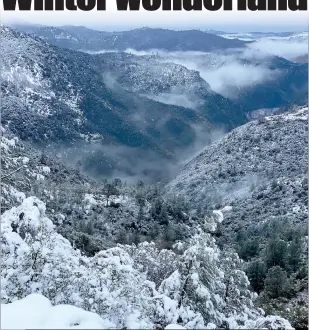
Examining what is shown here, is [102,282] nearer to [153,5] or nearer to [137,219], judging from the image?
[153,5]

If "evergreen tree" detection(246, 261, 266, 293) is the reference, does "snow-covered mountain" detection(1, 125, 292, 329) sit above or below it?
above

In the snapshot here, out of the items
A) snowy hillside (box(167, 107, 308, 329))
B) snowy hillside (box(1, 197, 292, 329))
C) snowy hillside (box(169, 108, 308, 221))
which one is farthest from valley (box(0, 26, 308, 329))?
snowy hillside (box(169, 108, 308, 221))

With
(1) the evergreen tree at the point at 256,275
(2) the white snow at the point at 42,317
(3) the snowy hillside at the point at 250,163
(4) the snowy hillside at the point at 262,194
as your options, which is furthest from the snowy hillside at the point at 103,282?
(3) the snowy hillside at the point at 250,163

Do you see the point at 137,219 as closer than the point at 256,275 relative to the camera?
No

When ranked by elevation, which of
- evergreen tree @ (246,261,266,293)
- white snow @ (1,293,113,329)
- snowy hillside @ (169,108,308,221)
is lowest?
snowy hillside @ (169,108,308,221)

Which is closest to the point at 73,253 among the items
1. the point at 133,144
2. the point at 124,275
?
the point at 124,275

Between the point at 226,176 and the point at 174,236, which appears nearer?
the point at 174,236

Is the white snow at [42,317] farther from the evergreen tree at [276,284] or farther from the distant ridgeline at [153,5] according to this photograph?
the evergreen tree at [276,284]

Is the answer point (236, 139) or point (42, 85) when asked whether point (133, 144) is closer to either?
point (42, 85)

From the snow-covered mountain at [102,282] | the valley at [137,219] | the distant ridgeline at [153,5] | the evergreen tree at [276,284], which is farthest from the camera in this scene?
the evergreen tree at [276,284]

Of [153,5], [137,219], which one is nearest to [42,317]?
[153,5]

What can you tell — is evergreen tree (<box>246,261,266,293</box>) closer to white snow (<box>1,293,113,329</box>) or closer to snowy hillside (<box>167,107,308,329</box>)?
snowy hillside (<box>167,107,308,329</box>)
